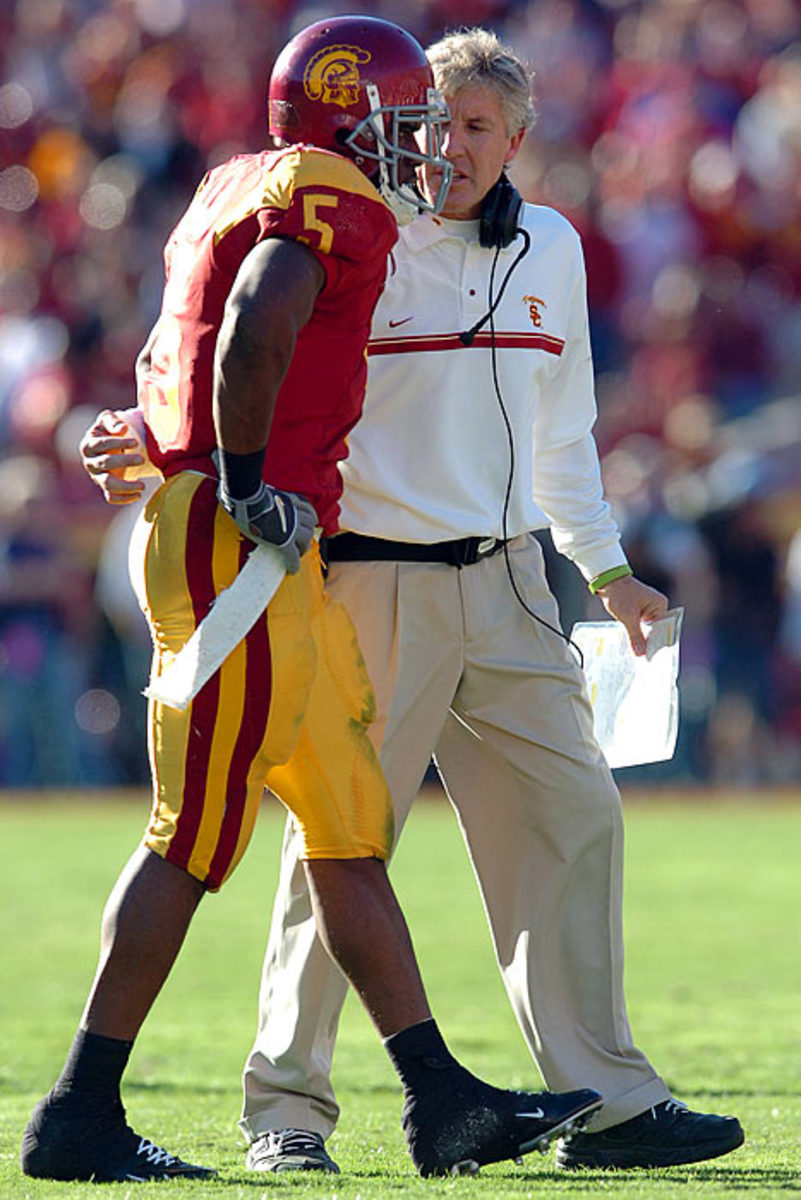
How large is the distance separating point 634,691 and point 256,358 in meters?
1.43

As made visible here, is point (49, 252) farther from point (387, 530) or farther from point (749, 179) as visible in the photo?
point (387, 530)

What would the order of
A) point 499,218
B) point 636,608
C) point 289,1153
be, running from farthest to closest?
1. point 636,608
2. point 499,218
3. point 289,1153

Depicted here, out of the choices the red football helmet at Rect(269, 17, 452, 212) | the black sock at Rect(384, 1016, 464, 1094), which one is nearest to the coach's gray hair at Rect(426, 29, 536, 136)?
the red football helmet at Rect(269, 17, 452, 212)

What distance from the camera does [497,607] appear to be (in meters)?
4.54

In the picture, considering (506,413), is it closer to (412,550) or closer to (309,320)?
(412,550)

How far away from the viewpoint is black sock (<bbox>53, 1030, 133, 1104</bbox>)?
3.87 meters

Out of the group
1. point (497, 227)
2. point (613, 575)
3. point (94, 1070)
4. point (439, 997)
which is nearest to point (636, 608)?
point (613, 575)

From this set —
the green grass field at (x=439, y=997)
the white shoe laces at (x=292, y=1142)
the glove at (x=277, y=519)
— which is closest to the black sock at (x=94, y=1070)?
the green grass field at (x=439, y=997)

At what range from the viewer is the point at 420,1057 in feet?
13.2

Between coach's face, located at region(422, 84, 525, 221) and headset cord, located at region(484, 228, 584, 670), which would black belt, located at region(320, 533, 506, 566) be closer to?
headset cord, located at region(484, 228, 584, 670)

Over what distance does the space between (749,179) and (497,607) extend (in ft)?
31.0

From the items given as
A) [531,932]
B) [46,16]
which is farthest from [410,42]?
[46,16]

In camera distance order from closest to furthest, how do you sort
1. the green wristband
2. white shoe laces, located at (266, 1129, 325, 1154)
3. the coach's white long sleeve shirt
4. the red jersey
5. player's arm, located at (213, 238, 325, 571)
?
player's arm, located at (213, 238, 325, 571) < the red jersey < white shoe laces, located at (266, 1129, 325, 1154) < the coach's white long sleeve shirt < the green wristband

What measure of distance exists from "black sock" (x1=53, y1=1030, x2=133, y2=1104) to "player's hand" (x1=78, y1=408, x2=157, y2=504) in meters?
1.01
